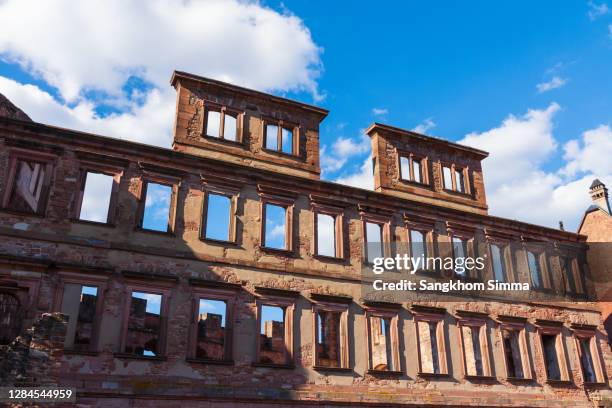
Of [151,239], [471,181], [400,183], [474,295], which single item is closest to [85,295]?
[151,239]

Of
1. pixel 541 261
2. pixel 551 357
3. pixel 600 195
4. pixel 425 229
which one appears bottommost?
pixel 551 357

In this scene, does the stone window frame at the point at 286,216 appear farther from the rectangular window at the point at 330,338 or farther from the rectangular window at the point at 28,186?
the rectangular window at the point at 28,186

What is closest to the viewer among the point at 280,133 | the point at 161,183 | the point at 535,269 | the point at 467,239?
the point at 161,183

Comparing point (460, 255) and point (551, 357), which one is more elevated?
point (460, 255)

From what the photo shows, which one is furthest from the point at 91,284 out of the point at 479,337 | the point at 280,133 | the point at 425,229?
the point at 479,337

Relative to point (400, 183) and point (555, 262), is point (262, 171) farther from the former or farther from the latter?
point (555, 262)

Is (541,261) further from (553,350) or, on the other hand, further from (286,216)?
(286,216)

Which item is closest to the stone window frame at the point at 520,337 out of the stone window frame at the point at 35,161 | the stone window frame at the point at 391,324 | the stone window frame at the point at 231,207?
the stone window frame at the point at 391,324

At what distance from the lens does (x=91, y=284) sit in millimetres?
16031

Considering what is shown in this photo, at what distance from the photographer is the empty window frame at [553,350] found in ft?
73.8

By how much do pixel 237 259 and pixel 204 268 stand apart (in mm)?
1138

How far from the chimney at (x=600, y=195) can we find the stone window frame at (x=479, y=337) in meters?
13.7

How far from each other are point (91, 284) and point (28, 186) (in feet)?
18.2

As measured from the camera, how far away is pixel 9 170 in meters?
16.4
